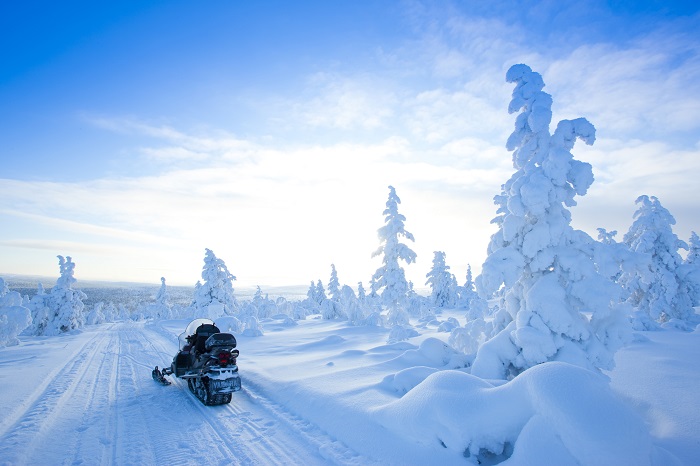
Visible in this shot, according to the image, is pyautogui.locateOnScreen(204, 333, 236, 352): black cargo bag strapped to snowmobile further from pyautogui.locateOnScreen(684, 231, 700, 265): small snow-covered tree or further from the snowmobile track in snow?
pyautogui.locateOnScreen(684, 231, 700, 265): small snow-covered tree

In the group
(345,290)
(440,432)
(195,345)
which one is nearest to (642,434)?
(440,432)

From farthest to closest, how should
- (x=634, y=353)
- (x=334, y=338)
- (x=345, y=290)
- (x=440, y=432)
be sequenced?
(x=345, y=290) → (x=334, y=338) → (x=634, y=353) → (x=440, y=432)

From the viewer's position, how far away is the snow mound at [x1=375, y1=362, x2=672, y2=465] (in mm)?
4430

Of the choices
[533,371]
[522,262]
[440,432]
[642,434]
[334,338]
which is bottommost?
[334,338]

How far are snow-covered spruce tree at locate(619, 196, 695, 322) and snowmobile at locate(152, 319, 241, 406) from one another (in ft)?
96.8

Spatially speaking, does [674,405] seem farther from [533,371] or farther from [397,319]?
[397,319]

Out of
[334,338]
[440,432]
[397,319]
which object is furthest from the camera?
[397,319]

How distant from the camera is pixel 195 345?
1030 cm

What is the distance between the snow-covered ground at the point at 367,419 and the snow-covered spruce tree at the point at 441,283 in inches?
1905

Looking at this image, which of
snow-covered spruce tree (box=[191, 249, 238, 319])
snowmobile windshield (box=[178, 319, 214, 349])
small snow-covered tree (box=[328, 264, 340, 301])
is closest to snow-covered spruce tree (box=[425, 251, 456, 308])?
small snow-covered tree (box=[328, 264, 340, 301])

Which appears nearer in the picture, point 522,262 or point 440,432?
point 440,432

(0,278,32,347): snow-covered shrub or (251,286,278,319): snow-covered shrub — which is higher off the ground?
(0,278,32,347): snow-covered shrub

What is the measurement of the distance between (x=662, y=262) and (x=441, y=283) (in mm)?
35898

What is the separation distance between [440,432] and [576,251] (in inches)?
284
